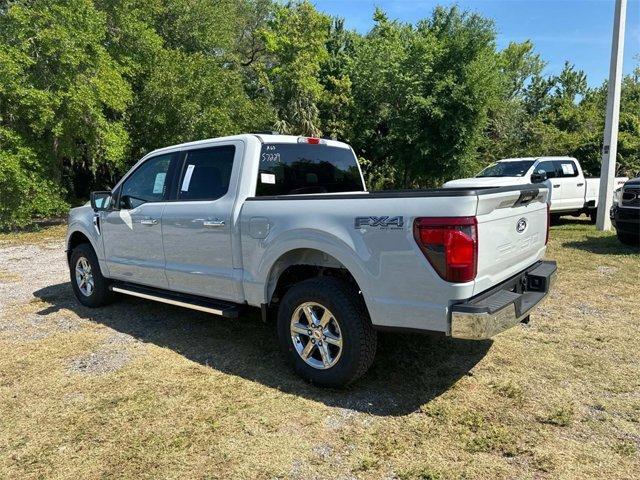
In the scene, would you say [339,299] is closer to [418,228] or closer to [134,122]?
[418,228]

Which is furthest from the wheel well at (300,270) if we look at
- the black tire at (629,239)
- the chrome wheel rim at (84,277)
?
the black tire at (629,239)

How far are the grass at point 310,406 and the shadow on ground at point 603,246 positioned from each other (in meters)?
4.03

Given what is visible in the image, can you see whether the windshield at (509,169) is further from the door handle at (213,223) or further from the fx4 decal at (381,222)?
the fx4 decal at (381,222)

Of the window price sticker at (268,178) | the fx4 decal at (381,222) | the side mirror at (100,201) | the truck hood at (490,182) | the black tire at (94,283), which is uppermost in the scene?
the window price sticker at (268,178)

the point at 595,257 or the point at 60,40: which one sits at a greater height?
the point at 60,40

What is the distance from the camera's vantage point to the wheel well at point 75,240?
6281mm

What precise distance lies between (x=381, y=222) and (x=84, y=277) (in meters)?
4.55

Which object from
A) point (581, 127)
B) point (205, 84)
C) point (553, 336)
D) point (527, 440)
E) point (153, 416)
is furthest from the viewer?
point (581, 127)

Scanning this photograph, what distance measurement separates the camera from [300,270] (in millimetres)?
4113

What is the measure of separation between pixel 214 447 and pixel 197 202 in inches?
88.1

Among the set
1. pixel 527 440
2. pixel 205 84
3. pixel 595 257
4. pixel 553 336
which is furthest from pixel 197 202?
pixel 205 84

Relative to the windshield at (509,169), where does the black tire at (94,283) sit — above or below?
below

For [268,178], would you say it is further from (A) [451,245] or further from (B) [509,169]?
(B) [509,169]

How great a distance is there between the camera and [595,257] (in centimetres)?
845
